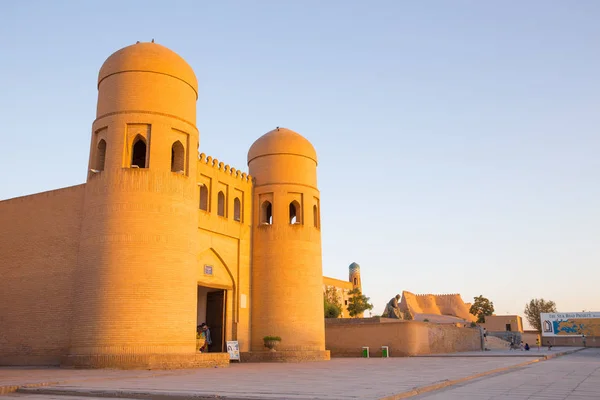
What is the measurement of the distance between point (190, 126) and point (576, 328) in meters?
40.8

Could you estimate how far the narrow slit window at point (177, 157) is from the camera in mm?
17000

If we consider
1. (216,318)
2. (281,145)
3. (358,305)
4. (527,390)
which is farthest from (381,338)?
(358,305)

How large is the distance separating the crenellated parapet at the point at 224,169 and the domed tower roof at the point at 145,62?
3083 millimetres

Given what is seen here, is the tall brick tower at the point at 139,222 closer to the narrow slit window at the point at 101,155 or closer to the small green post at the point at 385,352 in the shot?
the narrow slit window at the point at 101,155

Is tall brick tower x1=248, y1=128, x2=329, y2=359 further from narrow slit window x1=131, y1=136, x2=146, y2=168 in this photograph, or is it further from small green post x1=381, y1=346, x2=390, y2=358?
narrow slit window x1=131, y1=136, x2=146, y2=168

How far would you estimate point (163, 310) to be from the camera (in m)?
15.0

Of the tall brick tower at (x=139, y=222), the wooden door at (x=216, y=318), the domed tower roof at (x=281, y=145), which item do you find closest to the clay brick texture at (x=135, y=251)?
the tall brick tower at (x=139, y=222)

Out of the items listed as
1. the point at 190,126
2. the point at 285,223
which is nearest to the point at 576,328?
the point at 285,223

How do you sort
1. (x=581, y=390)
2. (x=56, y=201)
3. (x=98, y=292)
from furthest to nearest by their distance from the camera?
(x=56, y=201) < (x=98, y=292) < (x=581, y=390)

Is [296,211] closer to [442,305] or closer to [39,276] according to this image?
[39,276]

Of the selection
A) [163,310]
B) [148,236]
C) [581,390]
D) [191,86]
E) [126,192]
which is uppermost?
[191,86]

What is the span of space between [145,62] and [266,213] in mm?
8458

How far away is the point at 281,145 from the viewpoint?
22.7m

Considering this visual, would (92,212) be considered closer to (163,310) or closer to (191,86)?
(163,310)
